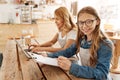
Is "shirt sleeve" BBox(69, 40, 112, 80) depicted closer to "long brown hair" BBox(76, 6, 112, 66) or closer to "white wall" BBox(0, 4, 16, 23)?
"long brown hair" BBox(76, 6, 112, 66)

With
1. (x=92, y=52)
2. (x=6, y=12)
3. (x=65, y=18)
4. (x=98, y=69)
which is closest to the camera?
(x=98, y=69)

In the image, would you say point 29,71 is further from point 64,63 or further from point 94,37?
point 94,37

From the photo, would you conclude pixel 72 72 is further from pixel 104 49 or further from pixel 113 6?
pixel 113 6

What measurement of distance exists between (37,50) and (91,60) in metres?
0.67

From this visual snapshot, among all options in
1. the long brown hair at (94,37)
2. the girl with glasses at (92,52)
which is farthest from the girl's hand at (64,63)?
the long brown hair at (94,37)

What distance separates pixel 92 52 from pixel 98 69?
14 cm

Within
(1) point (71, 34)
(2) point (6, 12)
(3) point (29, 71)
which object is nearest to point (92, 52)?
(3) point (29, 71)

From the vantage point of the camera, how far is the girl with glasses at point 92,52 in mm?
1121

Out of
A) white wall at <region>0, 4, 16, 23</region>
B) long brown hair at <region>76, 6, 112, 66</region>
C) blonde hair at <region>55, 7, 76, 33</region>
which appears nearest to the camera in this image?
long brown hair at <region>76, 6, 112, 66</region>

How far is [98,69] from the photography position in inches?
45.1

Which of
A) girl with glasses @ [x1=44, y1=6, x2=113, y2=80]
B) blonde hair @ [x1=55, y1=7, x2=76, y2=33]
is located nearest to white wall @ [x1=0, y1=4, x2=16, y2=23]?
blonde hair @ [x1=55, y1=7, x2=76, y2=33]

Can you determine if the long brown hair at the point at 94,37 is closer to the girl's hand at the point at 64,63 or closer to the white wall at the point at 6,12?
the girl's hand at the point at 64,63

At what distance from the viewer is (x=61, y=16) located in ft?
6.43

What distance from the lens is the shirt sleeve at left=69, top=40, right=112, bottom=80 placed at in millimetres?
1114
